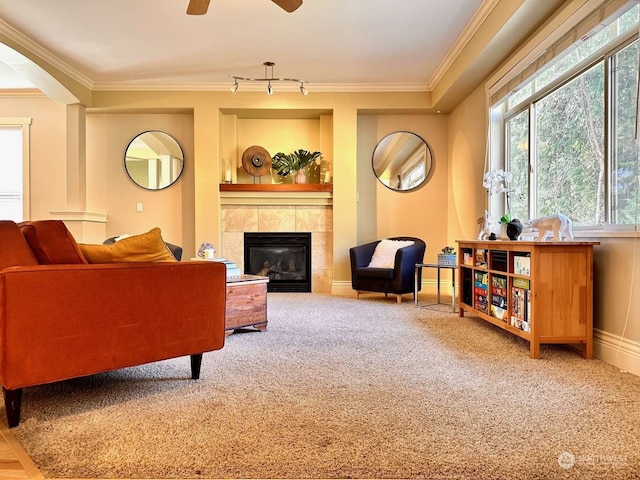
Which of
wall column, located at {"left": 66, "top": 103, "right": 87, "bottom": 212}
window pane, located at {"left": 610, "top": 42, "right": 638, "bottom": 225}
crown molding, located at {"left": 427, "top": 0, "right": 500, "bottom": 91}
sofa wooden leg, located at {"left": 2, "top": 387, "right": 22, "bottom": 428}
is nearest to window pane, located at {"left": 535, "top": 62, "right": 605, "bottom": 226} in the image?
window pane, located at {"left": 610, "top": 42, "right": 638, "bottom": 225}

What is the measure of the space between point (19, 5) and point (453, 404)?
445cm

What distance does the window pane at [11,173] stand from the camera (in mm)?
5867

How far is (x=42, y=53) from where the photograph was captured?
4508 millimetres

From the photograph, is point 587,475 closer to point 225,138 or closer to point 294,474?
point 294,474

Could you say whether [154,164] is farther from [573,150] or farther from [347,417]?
[347,417]

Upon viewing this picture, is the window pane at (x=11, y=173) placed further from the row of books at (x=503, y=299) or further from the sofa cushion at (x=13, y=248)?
the row of books at (x=503, y=299)

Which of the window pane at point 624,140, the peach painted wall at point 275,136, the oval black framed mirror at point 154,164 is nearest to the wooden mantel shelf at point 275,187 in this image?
the peach painted wall at point 275,136

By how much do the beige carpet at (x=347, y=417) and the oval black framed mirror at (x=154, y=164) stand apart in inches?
149

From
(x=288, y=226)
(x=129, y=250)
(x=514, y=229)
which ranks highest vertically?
(x=288, y=226)

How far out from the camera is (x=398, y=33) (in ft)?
13.4

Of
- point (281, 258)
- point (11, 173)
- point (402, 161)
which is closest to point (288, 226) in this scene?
point (281, 258)

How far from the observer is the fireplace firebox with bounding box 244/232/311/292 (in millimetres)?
5785

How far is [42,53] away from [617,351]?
567 cm

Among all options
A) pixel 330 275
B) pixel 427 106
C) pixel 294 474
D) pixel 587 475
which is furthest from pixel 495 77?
pixel 294 474
